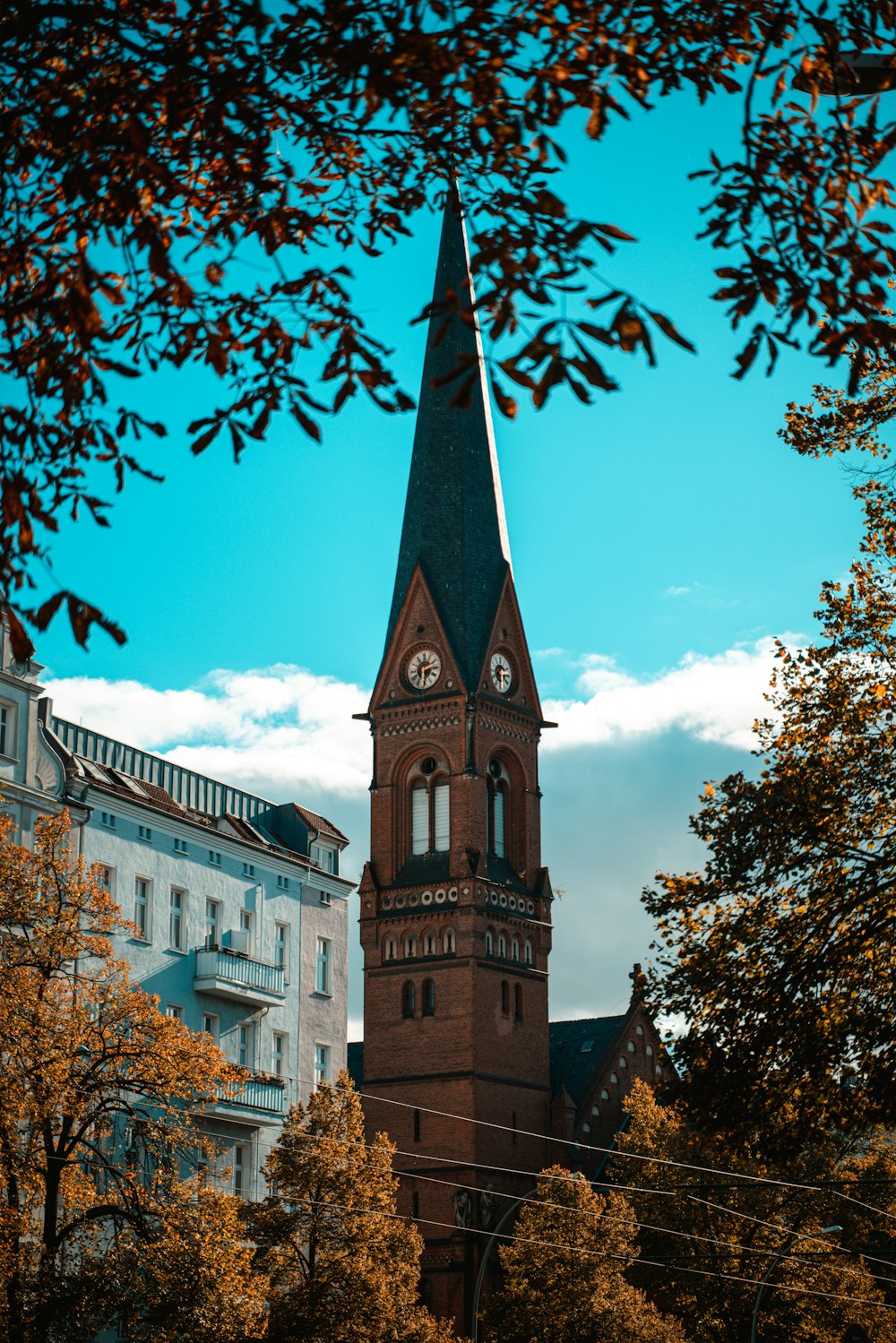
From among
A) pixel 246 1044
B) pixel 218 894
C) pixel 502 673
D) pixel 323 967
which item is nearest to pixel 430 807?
pixel 502 673

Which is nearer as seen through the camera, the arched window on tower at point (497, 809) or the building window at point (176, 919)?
the building window at point (176, 919)

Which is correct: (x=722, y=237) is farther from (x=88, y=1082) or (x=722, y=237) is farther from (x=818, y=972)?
(x=88, y=1082)

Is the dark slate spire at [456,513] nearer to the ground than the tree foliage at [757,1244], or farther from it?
farther from it

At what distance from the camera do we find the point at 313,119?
8.90 metres

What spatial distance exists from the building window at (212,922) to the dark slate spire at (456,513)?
28223 mm

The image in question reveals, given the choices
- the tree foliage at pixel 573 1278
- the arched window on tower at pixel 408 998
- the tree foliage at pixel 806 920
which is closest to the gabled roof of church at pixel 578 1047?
the arched window on tower at pixel 408 998

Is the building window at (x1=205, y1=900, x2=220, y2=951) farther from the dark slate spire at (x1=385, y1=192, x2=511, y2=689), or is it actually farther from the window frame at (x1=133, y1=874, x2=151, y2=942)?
the dark slate spire at (x1=385, y1=192, x2=511, y2=689)

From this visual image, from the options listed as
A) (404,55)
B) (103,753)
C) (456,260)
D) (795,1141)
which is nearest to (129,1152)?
(795,1141)

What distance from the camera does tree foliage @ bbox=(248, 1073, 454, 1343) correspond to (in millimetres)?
35312

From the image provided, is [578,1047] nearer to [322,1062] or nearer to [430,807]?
[430,807]

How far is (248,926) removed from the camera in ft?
154

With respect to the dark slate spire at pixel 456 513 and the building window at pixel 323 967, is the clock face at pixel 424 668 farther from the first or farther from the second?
the building window at pixel 323 967

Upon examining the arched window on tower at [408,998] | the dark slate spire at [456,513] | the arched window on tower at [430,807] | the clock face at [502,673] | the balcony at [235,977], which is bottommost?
the balcony at [235,977]

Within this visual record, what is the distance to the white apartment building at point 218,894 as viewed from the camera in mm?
40531
